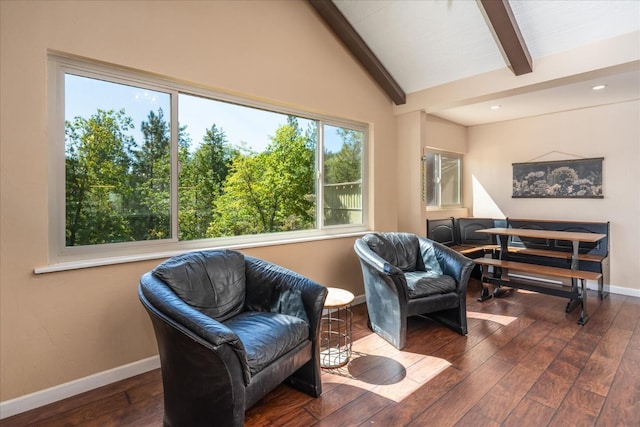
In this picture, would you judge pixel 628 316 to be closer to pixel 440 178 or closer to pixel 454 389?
pixel 454 389

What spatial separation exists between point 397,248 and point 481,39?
2.15 m

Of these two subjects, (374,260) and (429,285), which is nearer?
(374,260)

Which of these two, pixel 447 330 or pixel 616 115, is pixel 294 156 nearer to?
pixel 447 330

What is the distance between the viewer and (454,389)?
2133 millimetres

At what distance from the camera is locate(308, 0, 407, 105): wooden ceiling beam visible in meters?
3.37

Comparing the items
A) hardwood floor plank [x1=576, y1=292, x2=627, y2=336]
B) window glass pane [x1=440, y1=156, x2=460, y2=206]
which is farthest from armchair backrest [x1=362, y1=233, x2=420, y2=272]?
window glass pane [x1=440, y1=156, x2=460, y2=206]

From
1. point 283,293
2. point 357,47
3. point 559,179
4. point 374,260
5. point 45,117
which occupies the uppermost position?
point 357,47

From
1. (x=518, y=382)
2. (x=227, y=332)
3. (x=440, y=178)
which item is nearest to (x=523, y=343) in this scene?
(x=518, y=382)

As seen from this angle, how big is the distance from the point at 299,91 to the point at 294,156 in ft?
2.12

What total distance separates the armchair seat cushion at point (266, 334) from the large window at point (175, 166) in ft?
3.13

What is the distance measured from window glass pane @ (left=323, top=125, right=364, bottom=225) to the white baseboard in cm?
215

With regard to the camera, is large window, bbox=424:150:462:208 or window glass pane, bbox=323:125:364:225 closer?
window glass pane, bbox=323:125:364:225

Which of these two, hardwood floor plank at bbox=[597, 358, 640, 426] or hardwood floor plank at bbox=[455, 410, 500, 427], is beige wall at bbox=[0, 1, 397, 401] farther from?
hardwood floor plank at bbox=[597, 358, 640, 426]

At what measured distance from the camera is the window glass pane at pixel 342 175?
3756mm
